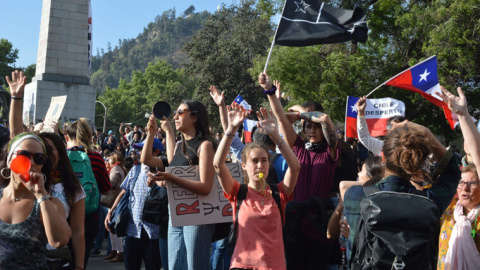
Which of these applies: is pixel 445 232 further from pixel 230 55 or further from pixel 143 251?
pixel 230 55

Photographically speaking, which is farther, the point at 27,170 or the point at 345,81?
the point at 345,81

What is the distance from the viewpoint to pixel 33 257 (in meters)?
3.05

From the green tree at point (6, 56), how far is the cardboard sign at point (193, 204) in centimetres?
6439

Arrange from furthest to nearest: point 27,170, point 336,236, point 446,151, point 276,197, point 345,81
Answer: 1. point 345,81
2. point 336,236
3. point 276,197
4. point 446,151
5. point 27,170

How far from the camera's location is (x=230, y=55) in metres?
44.3

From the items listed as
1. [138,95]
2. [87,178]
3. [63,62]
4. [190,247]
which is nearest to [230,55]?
[63,62]

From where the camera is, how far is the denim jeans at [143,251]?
20.4 feet

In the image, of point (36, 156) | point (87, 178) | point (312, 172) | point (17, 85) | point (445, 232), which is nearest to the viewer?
point (36, 156)

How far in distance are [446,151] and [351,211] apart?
690 millimetres

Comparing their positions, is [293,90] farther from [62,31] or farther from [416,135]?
[416,135]

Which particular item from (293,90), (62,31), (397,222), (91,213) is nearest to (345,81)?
(293,90)

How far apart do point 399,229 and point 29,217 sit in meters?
1.94

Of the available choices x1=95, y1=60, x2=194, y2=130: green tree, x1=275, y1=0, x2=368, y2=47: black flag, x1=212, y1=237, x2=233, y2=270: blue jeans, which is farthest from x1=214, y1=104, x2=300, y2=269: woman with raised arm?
x1=95, y1=60, x2=194, y2=130: green tree

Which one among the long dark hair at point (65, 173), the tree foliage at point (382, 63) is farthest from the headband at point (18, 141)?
the tree foliage at point (382, 63)
